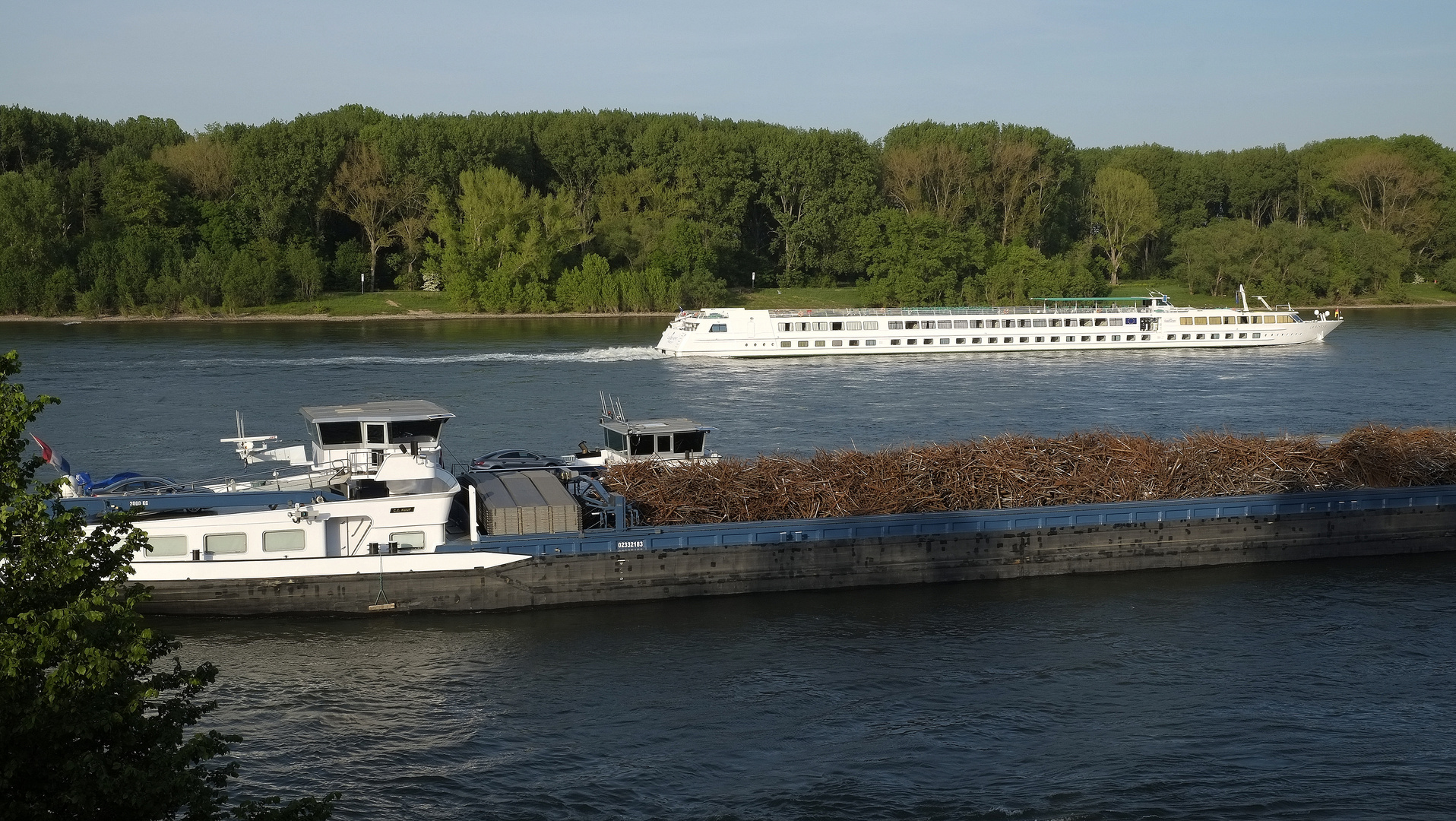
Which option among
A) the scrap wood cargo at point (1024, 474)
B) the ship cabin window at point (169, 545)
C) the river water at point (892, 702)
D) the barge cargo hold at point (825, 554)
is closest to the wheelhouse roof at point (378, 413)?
the barge cargo hold at point (825, 554)

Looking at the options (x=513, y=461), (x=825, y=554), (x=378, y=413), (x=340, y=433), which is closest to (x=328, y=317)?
(x=513, y=461)

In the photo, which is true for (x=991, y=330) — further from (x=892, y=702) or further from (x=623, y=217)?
(x=892, y=702)

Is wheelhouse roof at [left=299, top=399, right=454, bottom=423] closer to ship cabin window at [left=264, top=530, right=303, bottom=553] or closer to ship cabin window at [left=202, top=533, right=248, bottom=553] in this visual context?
ship cabin window at [left=264, top=530, right=303, bottom=553]

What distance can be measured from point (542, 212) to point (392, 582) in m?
98.8

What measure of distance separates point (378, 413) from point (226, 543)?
217 inches

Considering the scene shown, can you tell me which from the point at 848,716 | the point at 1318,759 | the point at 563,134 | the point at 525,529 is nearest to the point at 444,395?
the point at 525,529

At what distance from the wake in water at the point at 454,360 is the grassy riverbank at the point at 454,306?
1371 inches

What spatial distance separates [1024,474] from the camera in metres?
35.7

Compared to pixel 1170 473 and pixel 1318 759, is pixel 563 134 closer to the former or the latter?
pixel 1170 473

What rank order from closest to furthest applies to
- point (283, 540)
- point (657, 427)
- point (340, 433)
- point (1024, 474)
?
point (283, 540), point (340, 433), point (1024, 474), point (657, 427)

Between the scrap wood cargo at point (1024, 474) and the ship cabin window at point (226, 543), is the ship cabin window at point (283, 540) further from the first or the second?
the scrap wood cargo at point (1024, 474)

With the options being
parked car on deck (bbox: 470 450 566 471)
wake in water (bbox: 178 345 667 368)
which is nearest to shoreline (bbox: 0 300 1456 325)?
wake in water (bbox: 178 345 667 368)

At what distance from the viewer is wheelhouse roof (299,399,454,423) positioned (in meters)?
33.8

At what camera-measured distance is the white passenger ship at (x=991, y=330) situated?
96500 millimetres
